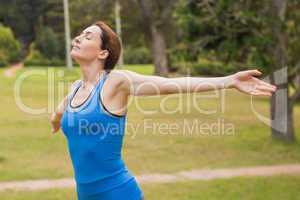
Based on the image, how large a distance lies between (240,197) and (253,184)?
1.00 m

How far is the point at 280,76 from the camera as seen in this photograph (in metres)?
13.2

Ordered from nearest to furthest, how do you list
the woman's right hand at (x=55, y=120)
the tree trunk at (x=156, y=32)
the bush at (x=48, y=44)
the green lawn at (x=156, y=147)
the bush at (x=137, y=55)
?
the woman's right hand at (x=55, y=120), the green lawn at (x=156, y=147), the tree trunk at (x=156, y=32), the bush at (x=137, y=55), the bush at (x=48, y=44)

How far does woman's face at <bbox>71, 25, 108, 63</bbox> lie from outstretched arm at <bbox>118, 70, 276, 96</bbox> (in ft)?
0.65

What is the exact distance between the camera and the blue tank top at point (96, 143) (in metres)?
3.63

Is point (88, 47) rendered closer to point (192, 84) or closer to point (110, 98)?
point (110, 98)

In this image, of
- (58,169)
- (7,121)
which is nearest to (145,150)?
(58,169)

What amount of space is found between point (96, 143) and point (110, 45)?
0.64 m

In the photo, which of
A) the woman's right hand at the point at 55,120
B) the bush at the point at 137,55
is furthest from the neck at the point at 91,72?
the bush at the point at 137,55

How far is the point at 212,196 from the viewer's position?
27.2 ft

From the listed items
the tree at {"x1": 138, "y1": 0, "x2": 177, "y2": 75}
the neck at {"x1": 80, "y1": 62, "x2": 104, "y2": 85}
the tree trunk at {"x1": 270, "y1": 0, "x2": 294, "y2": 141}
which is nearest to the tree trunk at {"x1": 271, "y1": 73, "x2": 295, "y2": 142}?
the tree trunk at {"x1": 270, "y1": 0, "x2": 294, "y2": 141}

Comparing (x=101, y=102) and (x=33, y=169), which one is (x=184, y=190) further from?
(x=101, y=102)

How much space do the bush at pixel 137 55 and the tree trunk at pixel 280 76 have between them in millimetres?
52142

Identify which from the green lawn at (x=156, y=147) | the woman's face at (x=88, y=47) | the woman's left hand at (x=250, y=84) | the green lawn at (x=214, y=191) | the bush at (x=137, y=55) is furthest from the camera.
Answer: the bush at (x=137, y=55)

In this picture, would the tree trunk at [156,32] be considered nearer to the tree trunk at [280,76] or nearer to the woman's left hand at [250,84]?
the tree trunk at [280,76]
